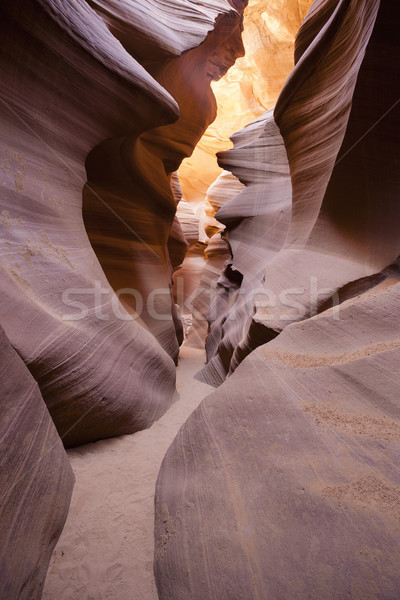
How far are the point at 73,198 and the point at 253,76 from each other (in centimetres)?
1566

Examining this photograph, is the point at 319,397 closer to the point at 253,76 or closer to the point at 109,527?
the point at 109,527

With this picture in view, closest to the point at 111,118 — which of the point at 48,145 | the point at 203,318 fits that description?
the point at 48,145

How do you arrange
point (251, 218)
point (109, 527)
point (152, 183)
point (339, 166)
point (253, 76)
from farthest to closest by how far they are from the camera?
point (253, 76)
point (251, 218)
point (152, 183)
point (339, 166)
point (109, 527)

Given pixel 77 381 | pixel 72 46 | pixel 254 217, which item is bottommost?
pixel 77 381

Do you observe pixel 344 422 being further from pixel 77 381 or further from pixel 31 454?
pixel 77 381

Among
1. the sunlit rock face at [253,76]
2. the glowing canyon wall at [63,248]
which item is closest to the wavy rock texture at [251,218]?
the glowing canyon wall at [63,248]

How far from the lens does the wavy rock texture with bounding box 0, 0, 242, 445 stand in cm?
222

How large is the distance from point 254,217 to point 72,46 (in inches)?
165

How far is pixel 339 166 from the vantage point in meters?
2.99

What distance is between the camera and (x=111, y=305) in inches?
121

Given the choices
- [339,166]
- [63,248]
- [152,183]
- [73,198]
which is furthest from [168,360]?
[152,183]

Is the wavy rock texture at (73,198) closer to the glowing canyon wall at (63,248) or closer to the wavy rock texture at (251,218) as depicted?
the glowing canyon wall at (63,248)

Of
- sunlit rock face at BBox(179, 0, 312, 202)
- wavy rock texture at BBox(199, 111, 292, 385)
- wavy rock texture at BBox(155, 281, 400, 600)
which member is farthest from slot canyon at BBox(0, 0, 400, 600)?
sunlit rock face at BBox(179, 0, 312, 202)

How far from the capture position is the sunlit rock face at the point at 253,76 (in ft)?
40.2
